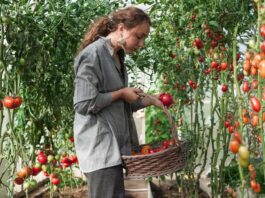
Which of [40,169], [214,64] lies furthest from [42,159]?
[214,64]

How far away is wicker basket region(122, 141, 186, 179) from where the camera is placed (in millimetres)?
1646

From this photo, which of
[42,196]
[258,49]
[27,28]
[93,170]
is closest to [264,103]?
[258,49]

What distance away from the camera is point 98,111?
171 cm

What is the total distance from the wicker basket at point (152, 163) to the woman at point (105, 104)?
6 cm

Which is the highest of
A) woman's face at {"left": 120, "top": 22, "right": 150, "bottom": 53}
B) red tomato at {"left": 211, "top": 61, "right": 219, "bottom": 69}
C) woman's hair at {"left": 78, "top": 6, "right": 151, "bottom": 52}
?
woman's hair at {"left": 78, "top": 6, "right": 151, "bottom": 52}

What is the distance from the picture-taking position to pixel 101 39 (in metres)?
1.78

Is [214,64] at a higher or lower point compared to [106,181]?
higher

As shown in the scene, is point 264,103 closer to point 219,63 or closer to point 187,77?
point 219,63

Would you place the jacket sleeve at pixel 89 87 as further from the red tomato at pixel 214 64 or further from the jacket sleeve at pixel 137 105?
the red tomato at pixel 214 64

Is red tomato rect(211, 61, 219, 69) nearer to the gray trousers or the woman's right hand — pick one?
the woman's right hand

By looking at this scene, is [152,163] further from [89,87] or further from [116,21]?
[116,21]

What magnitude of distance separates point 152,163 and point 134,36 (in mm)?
497

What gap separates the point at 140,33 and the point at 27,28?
0.60 m

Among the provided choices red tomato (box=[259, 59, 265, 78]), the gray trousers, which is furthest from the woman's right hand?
red tomato (box=[259, 59, 265, 78])
